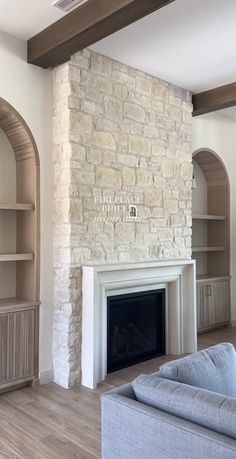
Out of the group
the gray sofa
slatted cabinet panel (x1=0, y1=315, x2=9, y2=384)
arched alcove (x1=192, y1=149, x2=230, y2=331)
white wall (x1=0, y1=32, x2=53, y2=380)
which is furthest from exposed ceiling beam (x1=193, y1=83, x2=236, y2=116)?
the gray sofa

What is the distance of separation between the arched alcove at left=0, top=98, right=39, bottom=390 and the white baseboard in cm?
6

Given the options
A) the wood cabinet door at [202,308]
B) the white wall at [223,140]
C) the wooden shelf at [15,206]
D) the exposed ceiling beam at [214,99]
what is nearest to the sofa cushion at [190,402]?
the wooden shelf at [15,206]

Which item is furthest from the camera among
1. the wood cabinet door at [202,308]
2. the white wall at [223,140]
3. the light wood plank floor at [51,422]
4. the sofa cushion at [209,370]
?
the white wall at [223,140]

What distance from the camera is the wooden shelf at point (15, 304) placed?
3273mm

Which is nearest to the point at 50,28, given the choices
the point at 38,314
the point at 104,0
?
the point at 104,0

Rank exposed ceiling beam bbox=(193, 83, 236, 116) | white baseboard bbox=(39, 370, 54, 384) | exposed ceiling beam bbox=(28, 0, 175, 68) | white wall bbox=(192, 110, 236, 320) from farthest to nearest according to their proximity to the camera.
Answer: white wall bbox=(192, 110, 236, 320), exposed ceiling beam bbox=(193, 83, 236, 116), white baseboard bbox=(39, 370, 54, 384), exposed ceiling beam bbox=(28, 0, 175, 68)

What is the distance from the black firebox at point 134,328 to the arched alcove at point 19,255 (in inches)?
31.3

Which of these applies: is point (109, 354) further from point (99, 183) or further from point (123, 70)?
point (123, 70)

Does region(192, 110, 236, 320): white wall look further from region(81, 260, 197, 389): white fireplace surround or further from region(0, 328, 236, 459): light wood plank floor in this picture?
region(0, 328, 236, 459): light wood plank floor

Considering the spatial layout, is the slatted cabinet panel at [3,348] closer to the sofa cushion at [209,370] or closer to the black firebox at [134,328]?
the black firebox at [134,328]

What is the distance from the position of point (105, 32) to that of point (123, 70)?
1.09 meters

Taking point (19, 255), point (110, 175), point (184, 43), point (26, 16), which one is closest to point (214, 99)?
point (184, 43)

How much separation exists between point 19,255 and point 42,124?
126cm

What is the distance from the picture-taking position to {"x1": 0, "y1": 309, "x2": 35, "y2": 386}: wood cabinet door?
326 centimetres
